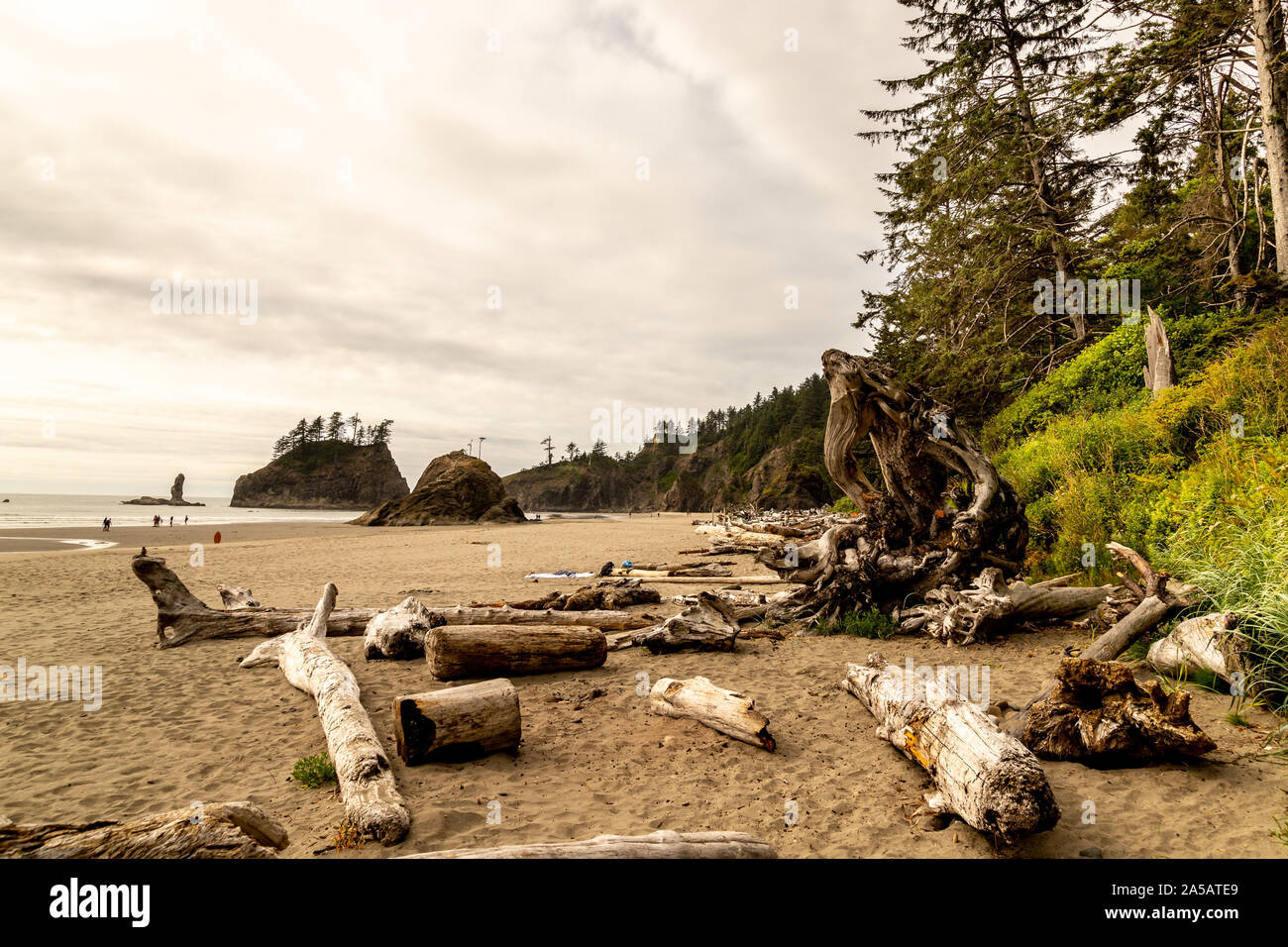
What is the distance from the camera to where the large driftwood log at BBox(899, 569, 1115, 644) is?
7734 mm

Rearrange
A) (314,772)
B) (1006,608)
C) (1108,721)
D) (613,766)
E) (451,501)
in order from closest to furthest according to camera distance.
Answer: (1108,721) < (314,772) < (613,766) < (1006,608) < (451,501)

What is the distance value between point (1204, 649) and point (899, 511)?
183 inches

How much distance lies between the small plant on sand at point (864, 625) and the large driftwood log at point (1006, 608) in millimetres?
626

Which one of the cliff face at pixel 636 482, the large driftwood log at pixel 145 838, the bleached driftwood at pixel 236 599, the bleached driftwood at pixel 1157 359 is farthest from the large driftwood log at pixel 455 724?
the cliff face at pixel 636 482

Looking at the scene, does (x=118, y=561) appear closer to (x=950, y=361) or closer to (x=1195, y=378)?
(x=950, y=361)

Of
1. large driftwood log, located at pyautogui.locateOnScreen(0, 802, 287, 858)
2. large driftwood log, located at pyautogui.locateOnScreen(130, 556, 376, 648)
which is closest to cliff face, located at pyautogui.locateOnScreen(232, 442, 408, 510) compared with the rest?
large driftwood log, located at pyautogui.locateOnScreen(130, 556, 376, 648)

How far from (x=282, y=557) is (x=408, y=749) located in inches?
864

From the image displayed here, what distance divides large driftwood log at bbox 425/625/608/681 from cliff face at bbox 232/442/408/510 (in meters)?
131

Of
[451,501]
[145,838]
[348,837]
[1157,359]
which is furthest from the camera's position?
[451,501]

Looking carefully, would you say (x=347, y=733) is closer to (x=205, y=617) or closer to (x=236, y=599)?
(x=205, y=617)

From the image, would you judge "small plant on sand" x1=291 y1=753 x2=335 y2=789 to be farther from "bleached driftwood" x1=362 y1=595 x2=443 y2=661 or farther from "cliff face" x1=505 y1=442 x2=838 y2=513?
"cliff face" x1=505 y1=442 x2=838 y2=513

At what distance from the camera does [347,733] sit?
461 centimetres

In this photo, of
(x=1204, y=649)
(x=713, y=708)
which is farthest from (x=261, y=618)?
(x=1204, y=649)

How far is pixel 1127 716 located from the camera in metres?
4.09
